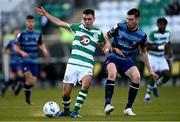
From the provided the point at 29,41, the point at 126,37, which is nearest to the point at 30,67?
the point at 29,41

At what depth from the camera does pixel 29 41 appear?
23.1 metres

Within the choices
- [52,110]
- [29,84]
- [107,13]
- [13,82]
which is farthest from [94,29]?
[107,13]

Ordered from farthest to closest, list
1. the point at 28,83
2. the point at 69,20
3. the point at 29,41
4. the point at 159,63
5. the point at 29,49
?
the point at 69,20 < the point at 159,63 < the point at 29,49 < the point at 29,41 < the point at 28,83

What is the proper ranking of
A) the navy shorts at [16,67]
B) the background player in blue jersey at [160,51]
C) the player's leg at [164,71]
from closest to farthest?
the background player in blue jersey at [160,51] → the player's leg at [164,71] → the navy shorts at [16,67]

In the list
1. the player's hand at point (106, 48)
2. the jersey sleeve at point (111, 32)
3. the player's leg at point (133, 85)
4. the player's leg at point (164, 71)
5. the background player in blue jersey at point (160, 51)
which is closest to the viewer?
the player's hand at point (106, 48)

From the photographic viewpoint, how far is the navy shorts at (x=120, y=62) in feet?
56.4

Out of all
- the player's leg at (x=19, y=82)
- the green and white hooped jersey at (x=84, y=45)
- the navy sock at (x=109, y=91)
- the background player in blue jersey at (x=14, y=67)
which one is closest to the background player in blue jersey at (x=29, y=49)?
the player's leg at (x=19, y=82)

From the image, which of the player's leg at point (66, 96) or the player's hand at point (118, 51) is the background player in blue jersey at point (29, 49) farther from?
the player's leg at point (66, 96)

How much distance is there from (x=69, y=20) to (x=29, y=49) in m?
16.8

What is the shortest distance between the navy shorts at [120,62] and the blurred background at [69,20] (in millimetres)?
17638

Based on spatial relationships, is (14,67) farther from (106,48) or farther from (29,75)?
(106,48)

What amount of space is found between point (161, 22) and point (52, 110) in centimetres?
842

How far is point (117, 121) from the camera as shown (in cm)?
1459

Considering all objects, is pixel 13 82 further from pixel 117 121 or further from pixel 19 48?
pixel 117 121
